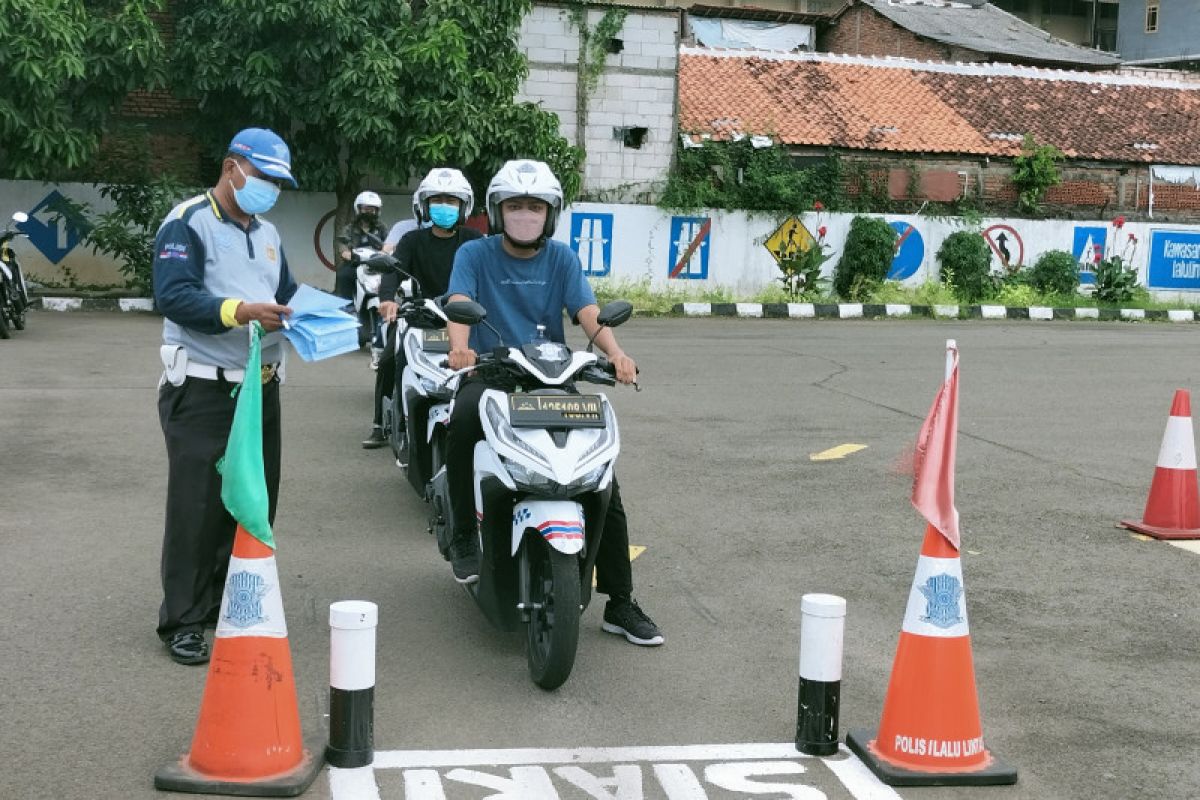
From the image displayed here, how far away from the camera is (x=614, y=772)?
15.2ft

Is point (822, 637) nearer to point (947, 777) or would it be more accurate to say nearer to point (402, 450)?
point (947, 777)

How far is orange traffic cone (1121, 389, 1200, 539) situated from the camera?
8.18 metres

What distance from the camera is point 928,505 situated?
4707 millimetres

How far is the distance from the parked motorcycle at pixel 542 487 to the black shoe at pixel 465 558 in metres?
0.44

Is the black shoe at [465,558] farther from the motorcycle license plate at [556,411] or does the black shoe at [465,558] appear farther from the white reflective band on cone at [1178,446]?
the white reflective band on cone at [1178,446]

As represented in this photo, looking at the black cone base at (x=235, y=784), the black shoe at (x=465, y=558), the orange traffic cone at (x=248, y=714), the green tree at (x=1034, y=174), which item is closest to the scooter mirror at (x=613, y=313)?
the black shoe at (x=465, y=558)

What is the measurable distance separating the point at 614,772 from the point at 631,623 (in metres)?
1.46

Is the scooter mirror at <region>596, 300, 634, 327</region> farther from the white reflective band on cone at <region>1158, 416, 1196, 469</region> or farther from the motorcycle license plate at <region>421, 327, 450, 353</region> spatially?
the white reflective band on cone at <region>1158, 416, 1196, 469</region>

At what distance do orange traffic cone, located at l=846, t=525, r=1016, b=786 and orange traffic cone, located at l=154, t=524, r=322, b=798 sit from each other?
1.78m

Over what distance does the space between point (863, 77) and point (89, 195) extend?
1784cm

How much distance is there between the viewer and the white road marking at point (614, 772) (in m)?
4.45

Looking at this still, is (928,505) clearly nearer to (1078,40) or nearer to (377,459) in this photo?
(377,459)

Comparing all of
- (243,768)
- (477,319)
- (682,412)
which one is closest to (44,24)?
(682,412)

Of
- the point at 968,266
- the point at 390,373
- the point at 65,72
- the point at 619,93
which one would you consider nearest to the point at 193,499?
the point at 390,373
